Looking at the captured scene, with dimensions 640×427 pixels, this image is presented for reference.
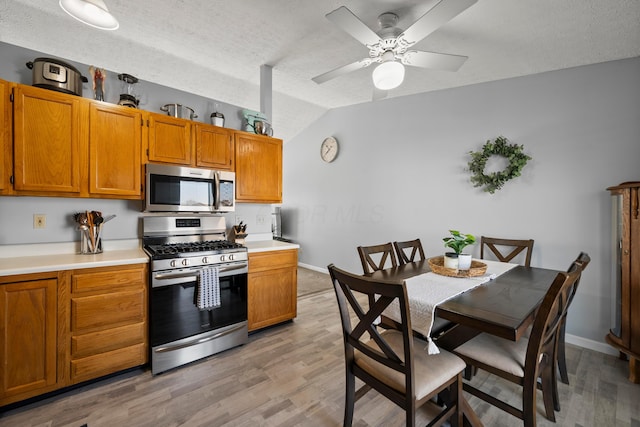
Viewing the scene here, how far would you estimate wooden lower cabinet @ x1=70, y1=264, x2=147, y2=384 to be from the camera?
1896mm

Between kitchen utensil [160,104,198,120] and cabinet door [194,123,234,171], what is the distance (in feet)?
0.53

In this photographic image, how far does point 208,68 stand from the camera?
3285 millimetres

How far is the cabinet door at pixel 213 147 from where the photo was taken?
2689 millimetres

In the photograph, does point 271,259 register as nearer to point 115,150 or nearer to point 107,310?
point 107,310

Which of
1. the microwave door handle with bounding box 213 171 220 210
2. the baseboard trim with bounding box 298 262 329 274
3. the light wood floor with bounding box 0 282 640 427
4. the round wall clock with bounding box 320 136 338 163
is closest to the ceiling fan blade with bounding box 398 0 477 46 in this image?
the microwave door handle with bounding box 213 171 220 210

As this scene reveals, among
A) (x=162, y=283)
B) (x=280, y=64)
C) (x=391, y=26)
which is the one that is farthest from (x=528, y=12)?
(x=162, y=283)

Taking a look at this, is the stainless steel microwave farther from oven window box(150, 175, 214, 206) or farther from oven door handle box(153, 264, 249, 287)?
oven door handle box(153, 264, 249, 287)

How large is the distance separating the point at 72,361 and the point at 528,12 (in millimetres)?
4047

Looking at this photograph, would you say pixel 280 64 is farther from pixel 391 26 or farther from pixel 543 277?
pixel 543 277

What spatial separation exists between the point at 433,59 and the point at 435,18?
0.43 metres

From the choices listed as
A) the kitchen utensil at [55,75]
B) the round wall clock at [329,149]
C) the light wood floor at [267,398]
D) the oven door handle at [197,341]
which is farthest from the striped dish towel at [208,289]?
the round wall clock at [329,149]

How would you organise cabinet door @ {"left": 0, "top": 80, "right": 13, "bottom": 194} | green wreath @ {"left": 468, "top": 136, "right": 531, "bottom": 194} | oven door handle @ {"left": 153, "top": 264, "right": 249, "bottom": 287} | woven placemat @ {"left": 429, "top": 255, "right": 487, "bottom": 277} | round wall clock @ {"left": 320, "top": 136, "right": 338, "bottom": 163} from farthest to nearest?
round wall clock @ {"left": 320, "top": 136, "right": 338, "bottom": 163}
green wreath @ {"left": 468, "top": 136, "right": 531, "bottom": 194}
oven door handle @ {"left": 153, "top": 264, "right": 249, "bottom": 287}
woven placemat @ {"left": 429, "top": 255, "right": 487, "bottom": 277}
cabinet door @ {"left": 0, "top": 80, "right": 13, "bottom": 194}

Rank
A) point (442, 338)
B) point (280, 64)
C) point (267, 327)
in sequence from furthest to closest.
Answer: point (280, 64), point (267, 327), point (442, 338)

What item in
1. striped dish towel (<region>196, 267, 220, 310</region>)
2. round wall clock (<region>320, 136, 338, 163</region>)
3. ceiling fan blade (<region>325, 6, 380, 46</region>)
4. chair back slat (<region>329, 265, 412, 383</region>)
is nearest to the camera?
chair back slat (<region>329, 265, 412, 383</region>)
